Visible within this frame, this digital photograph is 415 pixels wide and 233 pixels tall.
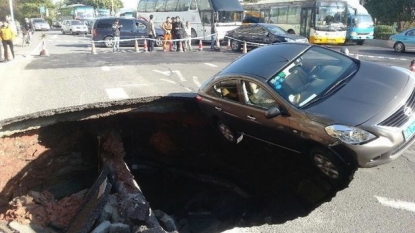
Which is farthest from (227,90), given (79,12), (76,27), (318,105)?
(79,12)

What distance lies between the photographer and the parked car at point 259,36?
19312mm

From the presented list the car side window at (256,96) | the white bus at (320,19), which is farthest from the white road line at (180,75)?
the white bus at (320,19)

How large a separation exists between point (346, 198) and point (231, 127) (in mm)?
1903

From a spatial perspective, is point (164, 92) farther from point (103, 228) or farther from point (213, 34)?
point (213, 34)

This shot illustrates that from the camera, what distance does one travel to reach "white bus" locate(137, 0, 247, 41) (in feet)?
81.9

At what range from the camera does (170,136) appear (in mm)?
5816

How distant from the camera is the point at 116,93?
417 inches

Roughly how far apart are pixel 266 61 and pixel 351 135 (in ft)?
6.35

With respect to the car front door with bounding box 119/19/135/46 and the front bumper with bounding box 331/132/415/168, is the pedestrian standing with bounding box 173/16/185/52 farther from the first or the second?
the front bumper with bounding box 331/132/415/168

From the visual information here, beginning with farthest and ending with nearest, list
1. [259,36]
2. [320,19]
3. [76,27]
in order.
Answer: [76,27]
[320,19]
[259,36]

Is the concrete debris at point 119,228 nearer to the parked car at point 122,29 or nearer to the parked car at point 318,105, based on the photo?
the parked car at point 318,105

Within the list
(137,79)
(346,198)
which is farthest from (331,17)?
(346,198)

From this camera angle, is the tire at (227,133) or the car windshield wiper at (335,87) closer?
the car windshield wiper at (335,87)

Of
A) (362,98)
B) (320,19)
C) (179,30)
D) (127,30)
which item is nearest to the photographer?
(362,98)
